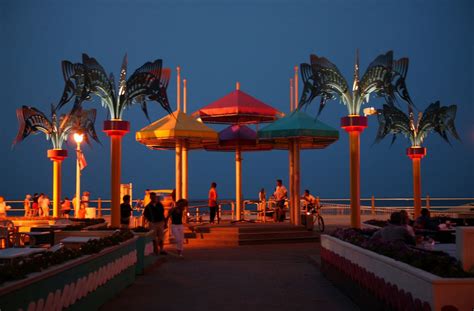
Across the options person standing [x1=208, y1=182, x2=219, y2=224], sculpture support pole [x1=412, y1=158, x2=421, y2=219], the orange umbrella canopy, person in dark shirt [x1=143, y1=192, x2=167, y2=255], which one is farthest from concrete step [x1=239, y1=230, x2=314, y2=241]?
person in dark shirt [x1=143, y1=192, x2=167, y2=255]

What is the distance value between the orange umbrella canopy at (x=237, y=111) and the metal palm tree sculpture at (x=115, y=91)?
5.49 m

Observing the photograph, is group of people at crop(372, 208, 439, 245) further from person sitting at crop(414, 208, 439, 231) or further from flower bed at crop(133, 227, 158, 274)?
flower bed at crop(133, 227, 158, 274)

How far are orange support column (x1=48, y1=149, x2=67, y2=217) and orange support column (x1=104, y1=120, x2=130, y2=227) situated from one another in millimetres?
8121

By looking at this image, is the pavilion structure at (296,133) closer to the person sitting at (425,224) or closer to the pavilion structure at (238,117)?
the pavilion structure at (238,117)

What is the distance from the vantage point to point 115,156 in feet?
62.5

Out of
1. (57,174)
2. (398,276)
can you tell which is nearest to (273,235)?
(57,174)

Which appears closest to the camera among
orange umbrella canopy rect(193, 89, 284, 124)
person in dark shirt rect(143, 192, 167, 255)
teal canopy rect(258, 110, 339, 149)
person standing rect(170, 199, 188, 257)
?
person in dark shirt rect(143, 192, 167, 255)

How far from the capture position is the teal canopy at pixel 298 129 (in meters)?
24.3

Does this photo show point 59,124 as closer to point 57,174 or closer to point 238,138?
point 57,174

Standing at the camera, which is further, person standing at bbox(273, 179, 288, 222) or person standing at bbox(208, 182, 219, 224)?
person standing at bbox(273, 179, 288, 222)

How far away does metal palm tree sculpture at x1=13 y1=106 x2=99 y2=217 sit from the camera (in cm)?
2645

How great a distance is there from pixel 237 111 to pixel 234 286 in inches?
488

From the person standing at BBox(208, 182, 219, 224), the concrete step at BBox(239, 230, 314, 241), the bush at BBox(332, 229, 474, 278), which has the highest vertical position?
the person standing at BBox(208, 182, 219, 224)

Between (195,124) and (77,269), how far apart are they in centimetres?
1597
